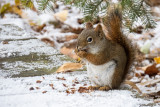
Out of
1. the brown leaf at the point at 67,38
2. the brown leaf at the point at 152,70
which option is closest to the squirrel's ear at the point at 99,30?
the brown leaf at the point at 152,70

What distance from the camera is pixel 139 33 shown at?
3.68 m

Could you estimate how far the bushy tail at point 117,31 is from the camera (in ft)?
5.84

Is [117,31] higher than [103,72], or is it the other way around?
[117,31]

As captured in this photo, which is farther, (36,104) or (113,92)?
(113,92)

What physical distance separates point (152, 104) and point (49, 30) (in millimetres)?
2514

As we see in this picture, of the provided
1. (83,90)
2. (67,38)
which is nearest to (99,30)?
(83,90)

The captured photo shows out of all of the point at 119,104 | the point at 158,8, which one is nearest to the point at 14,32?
the point at 119,104

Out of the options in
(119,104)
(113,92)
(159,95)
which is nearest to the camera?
(119,104)

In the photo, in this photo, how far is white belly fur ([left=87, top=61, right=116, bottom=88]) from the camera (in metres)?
1.73

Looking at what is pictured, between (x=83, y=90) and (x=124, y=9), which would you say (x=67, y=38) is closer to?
(x=124, y=9)

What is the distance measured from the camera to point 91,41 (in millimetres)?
1743

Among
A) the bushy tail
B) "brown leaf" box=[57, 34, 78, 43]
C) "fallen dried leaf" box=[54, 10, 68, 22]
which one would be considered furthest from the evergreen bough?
"fallen dried leaf" box=[54, 10, 68, 22]

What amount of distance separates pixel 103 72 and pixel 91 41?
0.19 metres

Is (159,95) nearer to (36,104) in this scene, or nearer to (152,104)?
(152,104)
